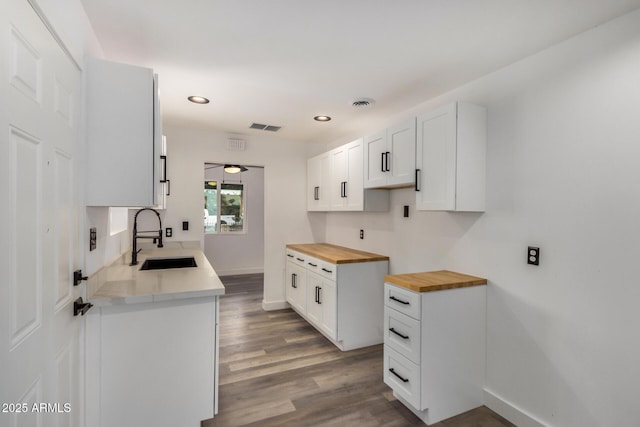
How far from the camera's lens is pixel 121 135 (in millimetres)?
1665

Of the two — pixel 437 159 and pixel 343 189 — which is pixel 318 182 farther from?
pixel 437 159

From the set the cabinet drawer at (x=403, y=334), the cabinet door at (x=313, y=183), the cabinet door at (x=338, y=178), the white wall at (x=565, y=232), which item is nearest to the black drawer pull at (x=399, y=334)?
the cabinet drawer at (x=403, y=334)

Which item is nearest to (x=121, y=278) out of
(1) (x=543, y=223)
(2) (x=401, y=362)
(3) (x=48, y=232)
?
(3) (x=48, y=232)

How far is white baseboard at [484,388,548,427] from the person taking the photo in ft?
6.43

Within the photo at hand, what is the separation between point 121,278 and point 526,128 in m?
2.88

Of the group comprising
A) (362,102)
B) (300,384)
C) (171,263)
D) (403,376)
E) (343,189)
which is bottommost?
(300,384)

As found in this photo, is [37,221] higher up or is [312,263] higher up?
[37,221]

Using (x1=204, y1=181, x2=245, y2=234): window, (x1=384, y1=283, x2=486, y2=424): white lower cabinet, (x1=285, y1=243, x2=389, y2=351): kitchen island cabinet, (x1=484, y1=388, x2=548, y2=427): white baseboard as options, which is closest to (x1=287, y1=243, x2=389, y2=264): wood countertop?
(x1=285, y1=243, x2=389, y2=351): kitchen island cabinet

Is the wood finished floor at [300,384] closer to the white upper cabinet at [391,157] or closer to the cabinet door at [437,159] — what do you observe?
the cabinet door at [437,159]

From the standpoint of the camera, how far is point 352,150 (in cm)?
341

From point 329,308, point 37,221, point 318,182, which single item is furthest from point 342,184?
point 37,221

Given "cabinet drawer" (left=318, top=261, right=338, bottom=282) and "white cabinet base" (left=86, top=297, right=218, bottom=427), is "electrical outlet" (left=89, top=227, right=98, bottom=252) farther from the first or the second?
"cabinet drawer" (left=318, top=261, right=338, bottom=282)

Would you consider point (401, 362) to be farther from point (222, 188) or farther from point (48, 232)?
point (222, 188)

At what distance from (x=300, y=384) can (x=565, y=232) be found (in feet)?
7.10
